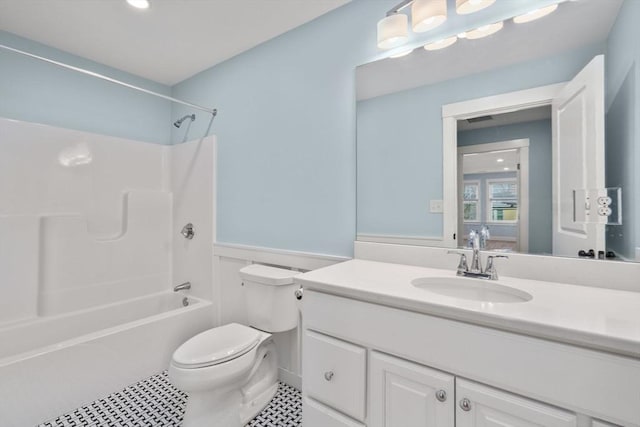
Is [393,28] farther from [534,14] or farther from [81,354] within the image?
[81,354]

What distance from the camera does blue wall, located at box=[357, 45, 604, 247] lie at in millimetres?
1353

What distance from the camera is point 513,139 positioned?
1223 millimetres

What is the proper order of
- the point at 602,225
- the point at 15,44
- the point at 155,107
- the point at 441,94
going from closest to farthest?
the point at 602,225
the point at 441,94
the point at 15,44
the point at 155,107

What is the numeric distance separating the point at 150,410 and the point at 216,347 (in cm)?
55

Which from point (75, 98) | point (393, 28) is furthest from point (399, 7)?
point (75, 98)

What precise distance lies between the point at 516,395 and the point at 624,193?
81cm

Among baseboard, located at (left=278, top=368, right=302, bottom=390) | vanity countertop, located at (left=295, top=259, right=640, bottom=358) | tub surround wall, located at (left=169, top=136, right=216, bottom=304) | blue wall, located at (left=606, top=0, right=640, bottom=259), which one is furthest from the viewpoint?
tub surround wall, located at (left=169, top=136, right=216, bottom=304)

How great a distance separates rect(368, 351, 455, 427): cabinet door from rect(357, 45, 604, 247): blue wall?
67 centimetres

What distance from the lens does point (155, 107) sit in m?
2.75

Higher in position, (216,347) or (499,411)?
(499,411)

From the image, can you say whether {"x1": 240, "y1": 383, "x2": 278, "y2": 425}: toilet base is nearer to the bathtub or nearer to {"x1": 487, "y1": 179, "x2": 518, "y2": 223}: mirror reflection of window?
the bathtub

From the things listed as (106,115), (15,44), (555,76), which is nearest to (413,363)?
(555,76)

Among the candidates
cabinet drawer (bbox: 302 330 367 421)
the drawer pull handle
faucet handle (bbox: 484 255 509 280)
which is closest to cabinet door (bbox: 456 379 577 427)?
the drawer pull handle

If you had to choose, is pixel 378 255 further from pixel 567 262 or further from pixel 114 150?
pixel 114 150
